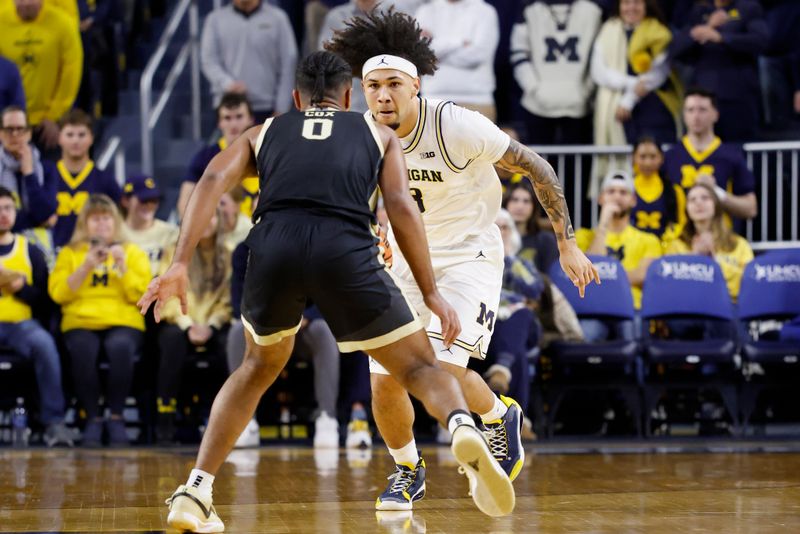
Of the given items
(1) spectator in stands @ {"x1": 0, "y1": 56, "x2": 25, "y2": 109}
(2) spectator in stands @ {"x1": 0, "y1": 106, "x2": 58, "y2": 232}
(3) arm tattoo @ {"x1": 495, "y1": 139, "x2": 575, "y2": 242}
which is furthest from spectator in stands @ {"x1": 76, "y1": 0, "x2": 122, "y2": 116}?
(3) arm tattoo @ {"x1": 495, "y1": 139, "x2": 575, "y2": 242}

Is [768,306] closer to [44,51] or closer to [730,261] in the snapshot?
[730,261]

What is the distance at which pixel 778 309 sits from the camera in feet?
35.0

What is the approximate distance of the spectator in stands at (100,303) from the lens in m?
10.0

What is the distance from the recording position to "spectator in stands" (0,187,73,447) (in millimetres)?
9922

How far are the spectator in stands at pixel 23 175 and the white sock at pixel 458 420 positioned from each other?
652cm

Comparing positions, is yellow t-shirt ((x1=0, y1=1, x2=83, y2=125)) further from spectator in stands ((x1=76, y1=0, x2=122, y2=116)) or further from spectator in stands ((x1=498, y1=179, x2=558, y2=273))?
spectator in stands ((x1=498, y1=179, x2=558, y2=273))

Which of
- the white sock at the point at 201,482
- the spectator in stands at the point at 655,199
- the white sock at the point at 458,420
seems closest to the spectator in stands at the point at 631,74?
A: the spectator in stands at the point at 655,199

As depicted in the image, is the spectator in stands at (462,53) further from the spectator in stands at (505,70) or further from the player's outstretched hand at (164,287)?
the player's outstretched hand at (164,287)

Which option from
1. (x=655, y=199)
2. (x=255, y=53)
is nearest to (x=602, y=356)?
(x=655, y=199)

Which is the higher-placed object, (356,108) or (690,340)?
(356,108)

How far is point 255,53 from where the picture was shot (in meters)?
12.5

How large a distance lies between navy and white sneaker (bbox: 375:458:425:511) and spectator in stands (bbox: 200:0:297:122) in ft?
21.9

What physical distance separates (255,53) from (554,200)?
669 cm

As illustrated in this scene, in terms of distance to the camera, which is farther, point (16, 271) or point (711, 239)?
point (711, 239)
